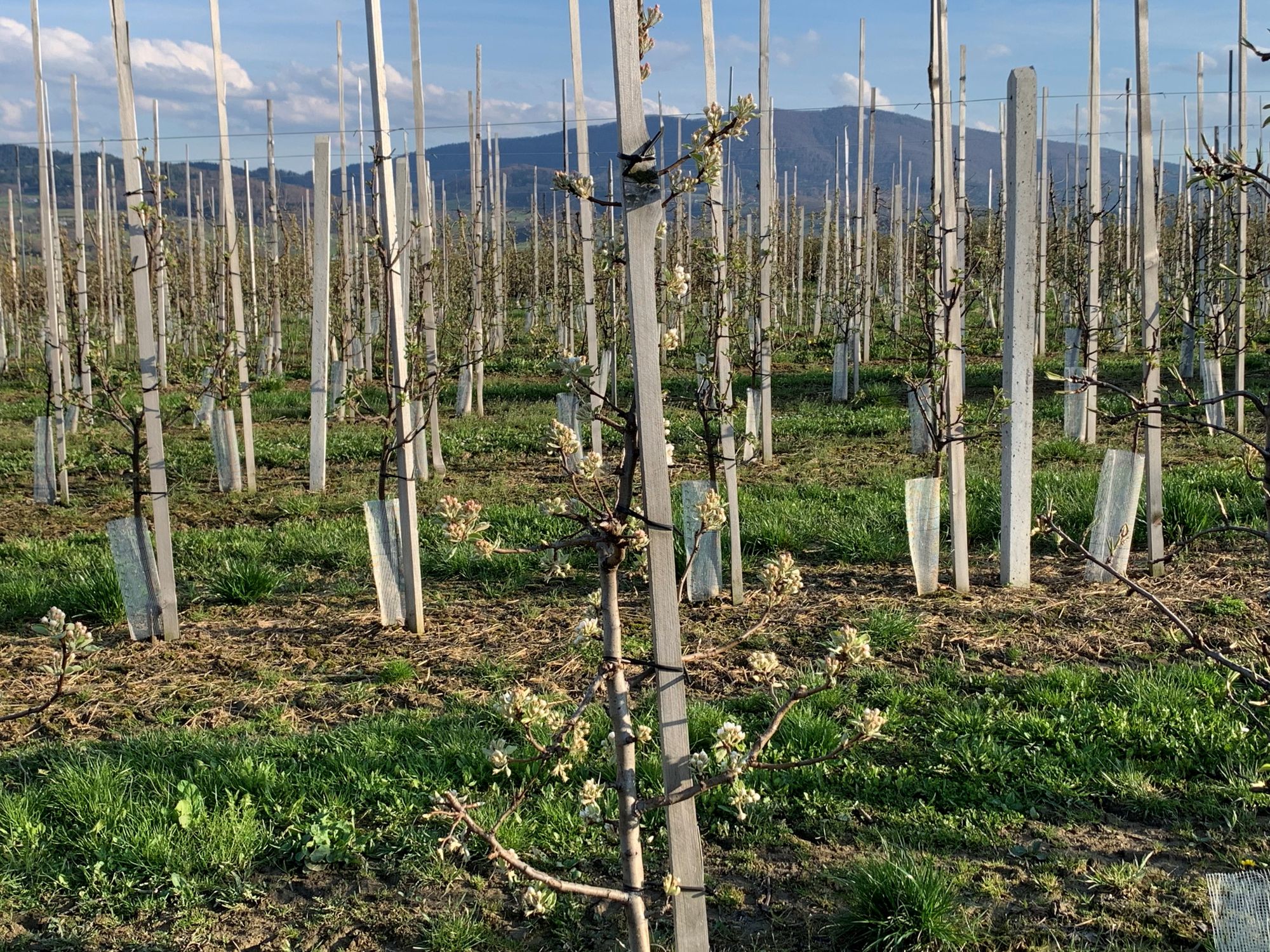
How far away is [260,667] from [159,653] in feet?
1.83

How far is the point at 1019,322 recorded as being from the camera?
488cm

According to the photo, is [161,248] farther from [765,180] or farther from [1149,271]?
[1149,271]

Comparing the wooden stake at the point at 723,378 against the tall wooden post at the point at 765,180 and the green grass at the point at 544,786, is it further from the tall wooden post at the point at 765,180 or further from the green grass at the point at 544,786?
the green grass at the point at 544,786

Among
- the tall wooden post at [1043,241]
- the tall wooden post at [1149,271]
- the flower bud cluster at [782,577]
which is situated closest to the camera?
the flower bud cluster at [782,577]

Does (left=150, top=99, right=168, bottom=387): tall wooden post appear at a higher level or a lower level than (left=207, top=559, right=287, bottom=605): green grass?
higher

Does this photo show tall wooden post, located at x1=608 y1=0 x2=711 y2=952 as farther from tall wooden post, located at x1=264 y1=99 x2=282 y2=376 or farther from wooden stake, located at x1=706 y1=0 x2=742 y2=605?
tall wooden post, located at x1=264 y1=99 x2=282 y2=376

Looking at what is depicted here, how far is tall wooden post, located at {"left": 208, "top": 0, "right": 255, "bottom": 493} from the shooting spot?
24.8ft

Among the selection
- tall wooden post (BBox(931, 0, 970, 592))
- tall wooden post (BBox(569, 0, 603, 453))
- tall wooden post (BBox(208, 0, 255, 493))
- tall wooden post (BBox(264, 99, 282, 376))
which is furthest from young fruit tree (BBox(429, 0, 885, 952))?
tall wooden post (BBox(264, 99, 282, 376))

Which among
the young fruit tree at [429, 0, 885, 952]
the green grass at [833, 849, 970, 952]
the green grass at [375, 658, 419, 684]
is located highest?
the young fruit tree at [429, 0, 885, 952]

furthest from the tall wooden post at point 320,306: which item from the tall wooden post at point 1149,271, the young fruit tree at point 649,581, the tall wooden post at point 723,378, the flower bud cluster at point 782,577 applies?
the flower bud cluster at point 782,577

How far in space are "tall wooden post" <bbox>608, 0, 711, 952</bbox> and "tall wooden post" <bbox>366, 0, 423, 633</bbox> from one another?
2.92 metres

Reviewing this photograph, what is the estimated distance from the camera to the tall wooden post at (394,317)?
14.9 feet

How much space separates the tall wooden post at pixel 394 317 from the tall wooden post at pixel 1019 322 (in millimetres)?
2869

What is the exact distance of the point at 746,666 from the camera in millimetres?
4516
